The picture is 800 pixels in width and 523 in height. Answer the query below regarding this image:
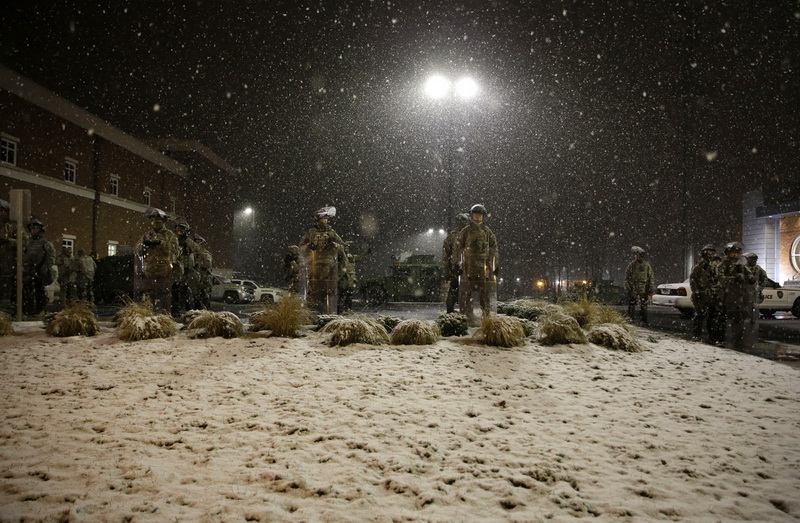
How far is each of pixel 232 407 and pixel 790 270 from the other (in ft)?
94.7

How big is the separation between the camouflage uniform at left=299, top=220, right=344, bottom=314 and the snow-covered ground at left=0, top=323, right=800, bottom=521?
13.6ft

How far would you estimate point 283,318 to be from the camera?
291 inches

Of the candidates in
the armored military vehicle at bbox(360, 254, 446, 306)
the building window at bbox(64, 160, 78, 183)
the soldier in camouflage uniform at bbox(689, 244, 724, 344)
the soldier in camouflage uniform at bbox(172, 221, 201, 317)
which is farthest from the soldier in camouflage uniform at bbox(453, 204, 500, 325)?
the building window at bbox(64, 160, 78, 183)

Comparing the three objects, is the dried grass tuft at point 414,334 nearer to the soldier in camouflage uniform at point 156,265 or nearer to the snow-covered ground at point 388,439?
the snow-covered ground at point 388,439

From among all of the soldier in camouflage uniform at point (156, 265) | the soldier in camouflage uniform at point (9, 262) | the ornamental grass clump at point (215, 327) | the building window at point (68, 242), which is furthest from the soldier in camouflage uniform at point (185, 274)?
the building window at point (68, 242)

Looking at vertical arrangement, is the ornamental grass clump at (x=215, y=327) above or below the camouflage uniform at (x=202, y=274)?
below

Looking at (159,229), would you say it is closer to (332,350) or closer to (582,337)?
(332,350)

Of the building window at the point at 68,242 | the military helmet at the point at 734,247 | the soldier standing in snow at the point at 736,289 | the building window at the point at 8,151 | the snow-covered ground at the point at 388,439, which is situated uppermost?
the building window at the point at 8,151

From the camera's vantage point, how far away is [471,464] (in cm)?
280

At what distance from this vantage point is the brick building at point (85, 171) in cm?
2095

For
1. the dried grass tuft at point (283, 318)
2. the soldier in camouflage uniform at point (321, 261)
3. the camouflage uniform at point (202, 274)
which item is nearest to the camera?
the dried grass tuft at point (283, 318)

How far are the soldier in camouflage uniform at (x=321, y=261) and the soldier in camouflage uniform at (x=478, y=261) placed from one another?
2831mm

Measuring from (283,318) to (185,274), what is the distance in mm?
5236

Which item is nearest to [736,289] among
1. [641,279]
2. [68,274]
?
[641,279]
